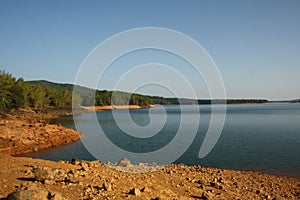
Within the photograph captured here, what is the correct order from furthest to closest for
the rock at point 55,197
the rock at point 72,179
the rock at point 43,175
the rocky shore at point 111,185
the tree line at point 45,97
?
the tree line at point 45,97
the rock at point 72,179
the rock at point 43,175
the rocky shore at point 111,185
the rock at point 55,197

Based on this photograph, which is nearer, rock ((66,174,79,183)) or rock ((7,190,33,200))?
rock ((7,190,33,200))

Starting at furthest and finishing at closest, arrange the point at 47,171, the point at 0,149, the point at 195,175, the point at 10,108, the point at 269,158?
the point at 10,108 < the point at 0,149 < the point at 269,158 < the point at 195,175 < the point at 47,171

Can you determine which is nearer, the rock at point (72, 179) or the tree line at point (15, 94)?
the rock at point (72, 179)

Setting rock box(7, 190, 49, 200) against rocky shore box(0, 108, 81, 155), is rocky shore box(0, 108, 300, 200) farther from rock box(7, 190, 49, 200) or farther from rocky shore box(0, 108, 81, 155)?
rocky shore box(0, 108, 81, 155)

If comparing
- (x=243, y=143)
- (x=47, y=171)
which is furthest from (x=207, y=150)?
(x=47, y=171)

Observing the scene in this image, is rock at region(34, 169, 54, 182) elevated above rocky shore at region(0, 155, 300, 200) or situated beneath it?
elevated above

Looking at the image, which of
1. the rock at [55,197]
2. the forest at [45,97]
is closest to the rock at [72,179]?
the rock at [55,197]

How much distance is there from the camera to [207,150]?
1176 inches

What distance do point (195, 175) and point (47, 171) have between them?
9.78m

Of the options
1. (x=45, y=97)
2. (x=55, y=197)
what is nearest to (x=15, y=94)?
(x=45, y=97)

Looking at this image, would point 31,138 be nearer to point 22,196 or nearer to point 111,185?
point 111,185

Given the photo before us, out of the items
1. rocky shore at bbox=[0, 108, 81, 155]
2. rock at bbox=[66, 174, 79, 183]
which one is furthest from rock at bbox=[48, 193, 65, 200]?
rocky shore at bbox=[0, 108, 81, 155]

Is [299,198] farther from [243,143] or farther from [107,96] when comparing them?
[107,96]

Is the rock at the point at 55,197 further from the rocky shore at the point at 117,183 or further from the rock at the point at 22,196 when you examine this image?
the rock at the point at 22,196
